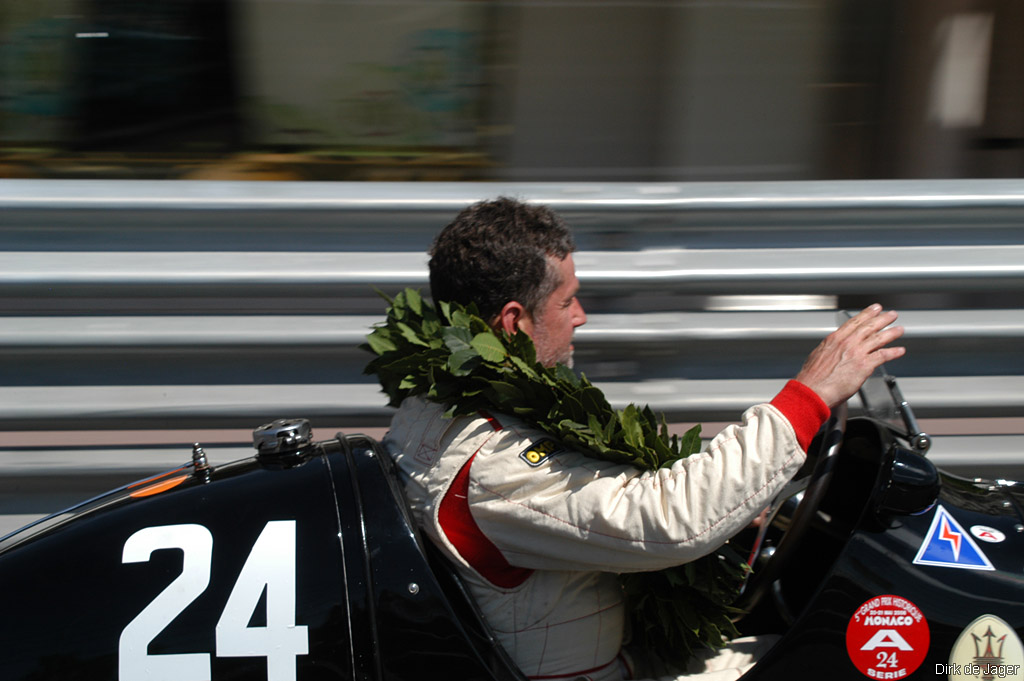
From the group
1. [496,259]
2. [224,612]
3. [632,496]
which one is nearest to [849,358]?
[632,496]

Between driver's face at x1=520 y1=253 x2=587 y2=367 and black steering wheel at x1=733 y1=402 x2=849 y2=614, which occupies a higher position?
driver's face at x1=520 y1=253 x2=587 y2=367

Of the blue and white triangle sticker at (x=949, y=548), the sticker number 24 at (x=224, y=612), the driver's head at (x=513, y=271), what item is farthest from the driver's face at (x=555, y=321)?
the blue and white triangle sticker at (x=949, y=548)

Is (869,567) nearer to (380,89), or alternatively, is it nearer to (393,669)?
(393,669)

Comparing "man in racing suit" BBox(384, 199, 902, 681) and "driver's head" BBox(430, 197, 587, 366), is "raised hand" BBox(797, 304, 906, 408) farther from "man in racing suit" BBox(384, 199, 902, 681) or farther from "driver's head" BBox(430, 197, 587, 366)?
"driver's head" BBox(430, 197, 587, 366)

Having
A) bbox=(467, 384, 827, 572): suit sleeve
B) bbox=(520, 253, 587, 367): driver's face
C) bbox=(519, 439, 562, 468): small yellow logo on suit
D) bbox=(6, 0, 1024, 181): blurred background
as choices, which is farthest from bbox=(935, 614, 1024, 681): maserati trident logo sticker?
bbox=(6, 0, 1024, 181): blurred background

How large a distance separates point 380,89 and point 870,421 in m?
2.80

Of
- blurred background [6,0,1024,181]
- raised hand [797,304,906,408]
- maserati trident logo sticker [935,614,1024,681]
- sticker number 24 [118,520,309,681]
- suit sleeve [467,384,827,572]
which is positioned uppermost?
blurred background [6,0,1024,181]

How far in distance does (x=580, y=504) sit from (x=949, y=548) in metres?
0.74

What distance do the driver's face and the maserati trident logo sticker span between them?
0.99 meters

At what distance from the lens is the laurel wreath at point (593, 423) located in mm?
1787

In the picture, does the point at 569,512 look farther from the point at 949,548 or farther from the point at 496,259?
the point at 949,548

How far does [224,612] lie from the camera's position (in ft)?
5.08

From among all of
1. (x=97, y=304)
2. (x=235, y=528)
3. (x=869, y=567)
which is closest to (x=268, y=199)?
(x=97, y=304)

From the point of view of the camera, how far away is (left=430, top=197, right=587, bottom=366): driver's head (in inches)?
79.5
